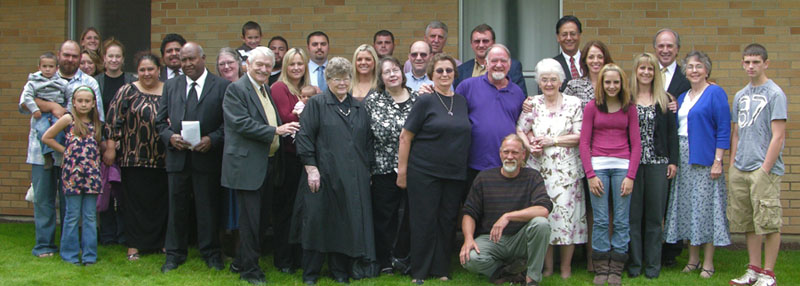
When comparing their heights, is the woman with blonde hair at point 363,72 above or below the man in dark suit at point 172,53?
below

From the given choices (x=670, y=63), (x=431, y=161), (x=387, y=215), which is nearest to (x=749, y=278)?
(x=670, y=63)

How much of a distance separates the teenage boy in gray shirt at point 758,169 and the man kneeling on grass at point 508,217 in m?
1.66

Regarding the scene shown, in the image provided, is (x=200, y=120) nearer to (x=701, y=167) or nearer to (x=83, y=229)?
(x=83, y=229)

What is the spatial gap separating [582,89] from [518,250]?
61.1 inches

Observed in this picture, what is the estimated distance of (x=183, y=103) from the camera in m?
6.27

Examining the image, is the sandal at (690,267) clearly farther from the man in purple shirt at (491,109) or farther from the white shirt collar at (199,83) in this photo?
the white shirt collar at (199,83)

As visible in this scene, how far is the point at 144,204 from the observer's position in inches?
268

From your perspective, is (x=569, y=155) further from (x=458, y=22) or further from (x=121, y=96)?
(x=121, y=96)

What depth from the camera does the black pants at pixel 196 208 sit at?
20.7 ft

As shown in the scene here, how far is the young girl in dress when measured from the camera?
6359mm

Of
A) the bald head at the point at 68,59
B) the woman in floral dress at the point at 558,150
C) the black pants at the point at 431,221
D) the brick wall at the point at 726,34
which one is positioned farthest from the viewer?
the brick wall at the point at 726,34

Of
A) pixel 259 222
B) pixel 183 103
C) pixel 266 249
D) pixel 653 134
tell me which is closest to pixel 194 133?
pixel 183 103

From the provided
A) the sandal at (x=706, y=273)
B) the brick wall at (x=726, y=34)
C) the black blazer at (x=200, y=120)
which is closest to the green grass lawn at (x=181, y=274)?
the sandal at (x=706, y=273)

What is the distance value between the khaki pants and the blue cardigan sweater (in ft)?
5.21
